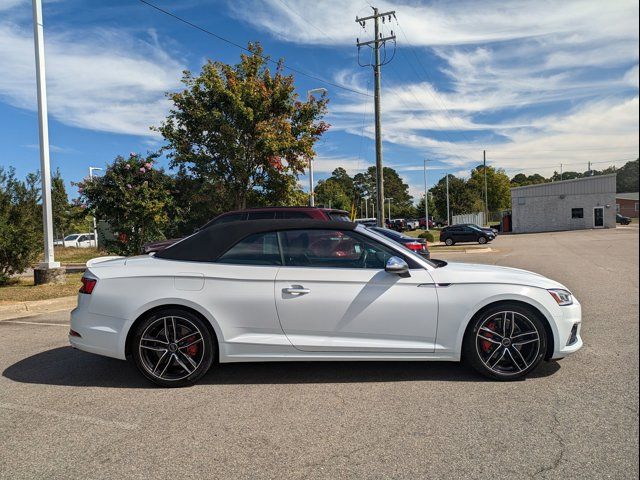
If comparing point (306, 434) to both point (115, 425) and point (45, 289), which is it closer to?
point (115, 425)

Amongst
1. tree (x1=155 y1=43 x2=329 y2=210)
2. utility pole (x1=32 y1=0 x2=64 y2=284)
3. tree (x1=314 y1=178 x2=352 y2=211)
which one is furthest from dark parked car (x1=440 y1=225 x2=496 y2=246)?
tree (x1=314 y1=178 x2=352 y2=211)

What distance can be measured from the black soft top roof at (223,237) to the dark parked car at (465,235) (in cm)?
3217

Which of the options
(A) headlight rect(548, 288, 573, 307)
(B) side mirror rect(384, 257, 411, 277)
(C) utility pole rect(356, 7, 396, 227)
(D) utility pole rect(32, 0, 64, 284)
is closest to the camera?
(B) side mirror rect(384, 257, 411, 277)

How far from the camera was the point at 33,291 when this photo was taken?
995cm

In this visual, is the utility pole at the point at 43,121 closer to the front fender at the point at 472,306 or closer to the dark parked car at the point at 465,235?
the front fender at the point at 472,306


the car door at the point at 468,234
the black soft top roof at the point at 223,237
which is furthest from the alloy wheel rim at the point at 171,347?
the car door at the point at 468,234

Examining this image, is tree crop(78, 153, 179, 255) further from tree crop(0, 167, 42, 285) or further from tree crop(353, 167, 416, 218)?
tree crop(353, 167, 416, 218)

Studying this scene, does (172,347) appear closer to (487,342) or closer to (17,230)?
(487,342)

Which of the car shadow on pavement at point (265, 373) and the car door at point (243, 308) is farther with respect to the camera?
the car shadow on pavement at point (265, 373)

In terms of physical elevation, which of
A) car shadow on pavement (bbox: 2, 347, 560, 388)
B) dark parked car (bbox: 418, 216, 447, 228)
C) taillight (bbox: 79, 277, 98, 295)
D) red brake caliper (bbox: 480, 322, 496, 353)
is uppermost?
dark parked car (bbox: 418, 216, 447, 228)

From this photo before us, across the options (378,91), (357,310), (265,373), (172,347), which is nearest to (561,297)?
(357,310)

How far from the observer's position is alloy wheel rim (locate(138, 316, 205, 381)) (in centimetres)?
440

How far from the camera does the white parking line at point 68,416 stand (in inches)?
144

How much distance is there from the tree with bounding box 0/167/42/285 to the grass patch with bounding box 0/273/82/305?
1.73 ft
